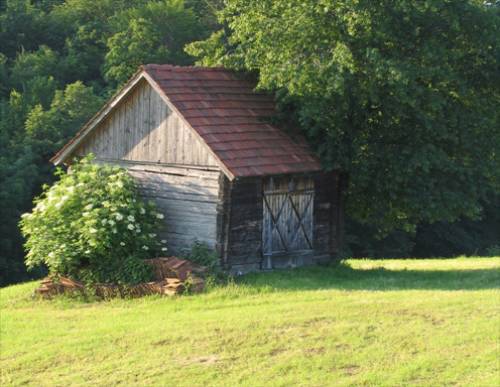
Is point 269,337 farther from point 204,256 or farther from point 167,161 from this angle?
point 167,161

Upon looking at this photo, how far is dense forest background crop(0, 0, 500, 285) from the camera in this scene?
38375 millimetres

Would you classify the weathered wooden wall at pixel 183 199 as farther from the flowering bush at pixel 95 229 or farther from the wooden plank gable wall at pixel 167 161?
the flowering bush at pixel 95 229

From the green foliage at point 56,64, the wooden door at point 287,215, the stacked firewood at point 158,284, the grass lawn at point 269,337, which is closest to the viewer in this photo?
the grass lawn at point 269,337

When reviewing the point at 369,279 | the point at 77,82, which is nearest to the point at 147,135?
the point at 369,279

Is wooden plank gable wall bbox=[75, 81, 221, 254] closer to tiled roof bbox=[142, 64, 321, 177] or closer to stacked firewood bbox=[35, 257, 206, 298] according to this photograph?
tiled roof bbox=[142, 64, 321, 177]

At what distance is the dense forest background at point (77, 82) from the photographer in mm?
38375

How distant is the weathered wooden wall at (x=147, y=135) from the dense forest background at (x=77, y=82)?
11408 millimetres

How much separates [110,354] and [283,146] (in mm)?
8130

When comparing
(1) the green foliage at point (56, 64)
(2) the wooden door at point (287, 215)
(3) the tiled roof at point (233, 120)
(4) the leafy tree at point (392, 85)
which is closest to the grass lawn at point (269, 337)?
(2) the wooden door at point (287, 215)

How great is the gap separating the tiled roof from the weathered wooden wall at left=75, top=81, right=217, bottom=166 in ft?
1.11

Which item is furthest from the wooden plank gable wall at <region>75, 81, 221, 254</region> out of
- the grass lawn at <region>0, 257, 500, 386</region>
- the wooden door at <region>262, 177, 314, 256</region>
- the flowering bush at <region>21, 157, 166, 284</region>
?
the grass lawn at <region>0, 257, 500, 386</region>

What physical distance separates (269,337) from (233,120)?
7.45 m

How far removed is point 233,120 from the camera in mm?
21750

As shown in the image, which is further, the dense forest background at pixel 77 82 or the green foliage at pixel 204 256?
the dense forest background at pixel 77 82
